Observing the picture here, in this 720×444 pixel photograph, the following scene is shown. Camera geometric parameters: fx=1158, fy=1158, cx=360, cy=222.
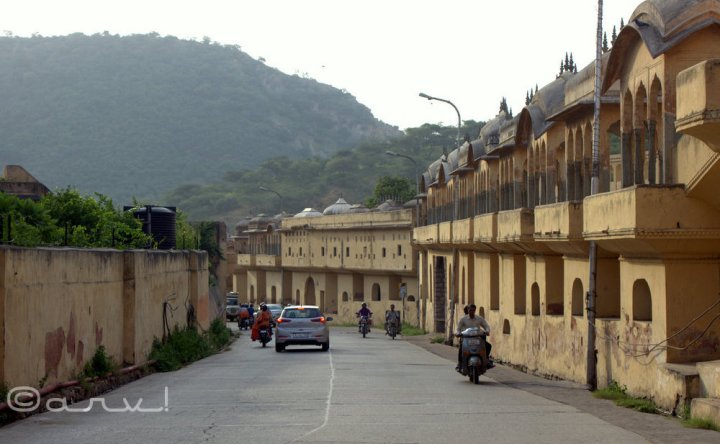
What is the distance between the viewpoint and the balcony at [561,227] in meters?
22.0

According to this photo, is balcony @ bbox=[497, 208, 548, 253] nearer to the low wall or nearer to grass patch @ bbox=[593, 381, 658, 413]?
grass patch @ bbox=[593, 381, 658, 413]

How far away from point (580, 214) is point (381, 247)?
47102mm

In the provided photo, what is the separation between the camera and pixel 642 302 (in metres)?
19.3

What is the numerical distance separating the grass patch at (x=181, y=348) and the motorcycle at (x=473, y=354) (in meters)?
8.09

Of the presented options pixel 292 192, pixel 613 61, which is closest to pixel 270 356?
pixel 613 61

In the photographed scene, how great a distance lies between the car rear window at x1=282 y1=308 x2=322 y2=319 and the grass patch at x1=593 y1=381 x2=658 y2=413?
1482cm

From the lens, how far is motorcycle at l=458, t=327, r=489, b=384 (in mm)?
20984

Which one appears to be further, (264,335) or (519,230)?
(264,335)

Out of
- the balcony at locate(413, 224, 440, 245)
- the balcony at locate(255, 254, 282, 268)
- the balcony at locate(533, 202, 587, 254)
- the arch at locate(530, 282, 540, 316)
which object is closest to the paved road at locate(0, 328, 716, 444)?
the balcony at locate(533, 202, 587, 254)

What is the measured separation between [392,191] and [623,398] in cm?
8561

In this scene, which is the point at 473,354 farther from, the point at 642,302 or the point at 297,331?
the point at 297,331

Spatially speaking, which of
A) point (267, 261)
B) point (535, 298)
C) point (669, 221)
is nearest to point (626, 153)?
point (669, 221)

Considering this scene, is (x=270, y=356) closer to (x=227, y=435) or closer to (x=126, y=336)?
(x=126, y=336)

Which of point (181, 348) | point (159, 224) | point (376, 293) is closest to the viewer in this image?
point (181, 348)
